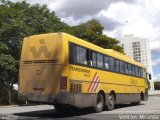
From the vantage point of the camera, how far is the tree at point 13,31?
32406 millimetres

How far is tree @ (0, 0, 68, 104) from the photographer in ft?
106

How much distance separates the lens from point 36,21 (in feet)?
124

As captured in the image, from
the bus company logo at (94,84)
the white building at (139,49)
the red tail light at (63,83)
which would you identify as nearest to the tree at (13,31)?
the bus company logo at (94,84)

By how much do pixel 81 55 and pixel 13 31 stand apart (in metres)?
17.2

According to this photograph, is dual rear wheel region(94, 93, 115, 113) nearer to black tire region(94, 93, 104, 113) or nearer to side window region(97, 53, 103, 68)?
black tire region(94, 93, 104, 113)

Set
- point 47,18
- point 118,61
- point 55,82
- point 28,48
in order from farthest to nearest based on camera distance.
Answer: point 47,18 < point 118,61 < point 28,48 < point 55,82

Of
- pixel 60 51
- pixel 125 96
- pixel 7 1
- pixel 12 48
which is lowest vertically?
pixel 125 96

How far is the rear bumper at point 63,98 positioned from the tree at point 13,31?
15.0 metres

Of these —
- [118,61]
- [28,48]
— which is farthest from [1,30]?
[28,48]

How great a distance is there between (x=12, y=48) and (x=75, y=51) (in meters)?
18.5

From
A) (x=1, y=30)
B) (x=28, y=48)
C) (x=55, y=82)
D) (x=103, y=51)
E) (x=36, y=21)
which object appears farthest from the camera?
(x=36, y=21)

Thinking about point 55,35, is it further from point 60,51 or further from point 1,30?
point 1,30

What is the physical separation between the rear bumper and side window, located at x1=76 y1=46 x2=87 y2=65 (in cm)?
152

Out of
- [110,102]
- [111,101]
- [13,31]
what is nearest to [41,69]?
[110,102]
